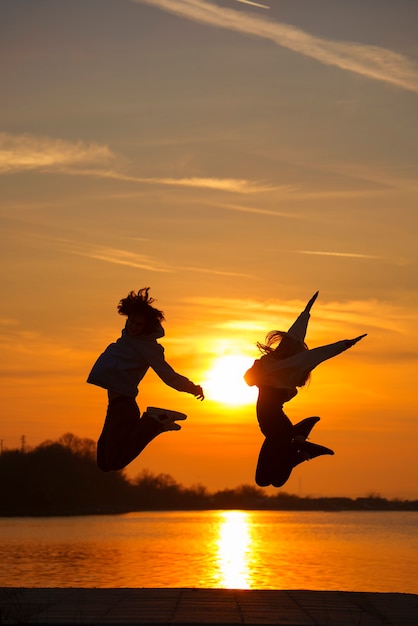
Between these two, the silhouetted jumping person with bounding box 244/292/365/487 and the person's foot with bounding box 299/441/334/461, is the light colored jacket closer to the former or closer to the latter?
the silhouetted jumping person with bounding box 244/292/365/487

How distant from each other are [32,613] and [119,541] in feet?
238

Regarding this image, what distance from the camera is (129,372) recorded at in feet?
41.4

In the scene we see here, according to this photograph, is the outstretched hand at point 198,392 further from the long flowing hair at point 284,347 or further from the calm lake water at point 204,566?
the calm lake water at point 204,566

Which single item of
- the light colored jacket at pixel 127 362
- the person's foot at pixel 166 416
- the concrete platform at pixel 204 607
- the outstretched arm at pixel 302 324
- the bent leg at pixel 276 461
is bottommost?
the concrete platform at pixel 204 607

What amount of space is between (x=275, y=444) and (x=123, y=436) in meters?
1.84

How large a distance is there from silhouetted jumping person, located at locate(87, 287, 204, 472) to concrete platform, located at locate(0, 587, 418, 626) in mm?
2262

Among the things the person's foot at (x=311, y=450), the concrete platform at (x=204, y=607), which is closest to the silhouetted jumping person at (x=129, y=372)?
the person's foot at (x=311, y=450)

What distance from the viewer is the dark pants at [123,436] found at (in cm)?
1251

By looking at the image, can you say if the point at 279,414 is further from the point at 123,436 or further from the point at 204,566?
the point at 204,566

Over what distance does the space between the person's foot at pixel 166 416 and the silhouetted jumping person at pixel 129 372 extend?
1cm

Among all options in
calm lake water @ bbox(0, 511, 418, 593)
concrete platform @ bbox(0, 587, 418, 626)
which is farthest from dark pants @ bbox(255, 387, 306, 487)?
calm lake water @ bbox(0, 511, 418, 593)

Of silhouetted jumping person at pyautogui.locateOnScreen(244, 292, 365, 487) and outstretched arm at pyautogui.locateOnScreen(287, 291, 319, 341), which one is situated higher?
outstretched arm at pyautogui.locateOnScreen(287, 291, 319, 341)

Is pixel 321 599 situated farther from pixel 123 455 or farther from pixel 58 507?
pixel 58 507

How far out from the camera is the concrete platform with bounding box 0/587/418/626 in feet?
44.2
